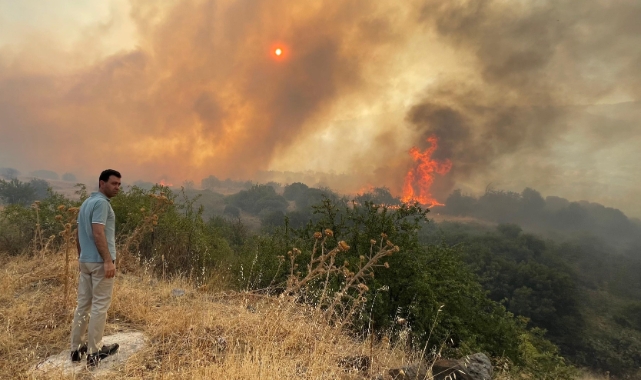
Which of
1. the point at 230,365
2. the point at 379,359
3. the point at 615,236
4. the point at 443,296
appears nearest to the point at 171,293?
the point at 230,365

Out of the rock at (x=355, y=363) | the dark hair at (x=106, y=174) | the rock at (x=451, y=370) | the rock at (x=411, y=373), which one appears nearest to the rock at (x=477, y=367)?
the rock at (x=451, y=370)

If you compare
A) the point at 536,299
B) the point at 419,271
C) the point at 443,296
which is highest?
the point at 419,271

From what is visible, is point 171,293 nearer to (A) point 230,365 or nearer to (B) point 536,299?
(A) point 230,365

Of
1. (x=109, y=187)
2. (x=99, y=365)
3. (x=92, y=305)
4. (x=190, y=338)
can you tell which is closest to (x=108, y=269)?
(x=92, y=305)

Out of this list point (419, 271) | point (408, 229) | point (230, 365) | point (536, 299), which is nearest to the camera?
point (230, 365)

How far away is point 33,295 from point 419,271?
9952 mm

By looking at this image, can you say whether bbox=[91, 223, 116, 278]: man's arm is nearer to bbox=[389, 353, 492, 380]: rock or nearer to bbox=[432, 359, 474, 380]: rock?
bbox=[389, 353, 492, 380]: rock

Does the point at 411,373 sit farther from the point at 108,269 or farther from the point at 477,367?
the point at 108,269

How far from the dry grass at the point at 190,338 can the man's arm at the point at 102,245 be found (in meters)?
1.26

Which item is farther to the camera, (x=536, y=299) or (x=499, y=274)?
(x=499, y=274)

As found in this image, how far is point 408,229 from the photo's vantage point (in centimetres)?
1144

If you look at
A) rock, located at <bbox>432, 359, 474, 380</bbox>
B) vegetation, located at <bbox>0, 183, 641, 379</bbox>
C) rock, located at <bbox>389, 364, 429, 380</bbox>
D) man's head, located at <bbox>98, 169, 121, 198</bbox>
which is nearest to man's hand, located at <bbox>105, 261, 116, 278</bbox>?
man's head, located at <bbox>98, 169, 121, 198</bbox>

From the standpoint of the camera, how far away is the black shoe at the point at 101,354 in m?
4.09

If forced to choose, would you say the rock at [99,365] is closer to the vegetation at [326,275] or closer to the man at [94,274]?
the man at [94,274]
